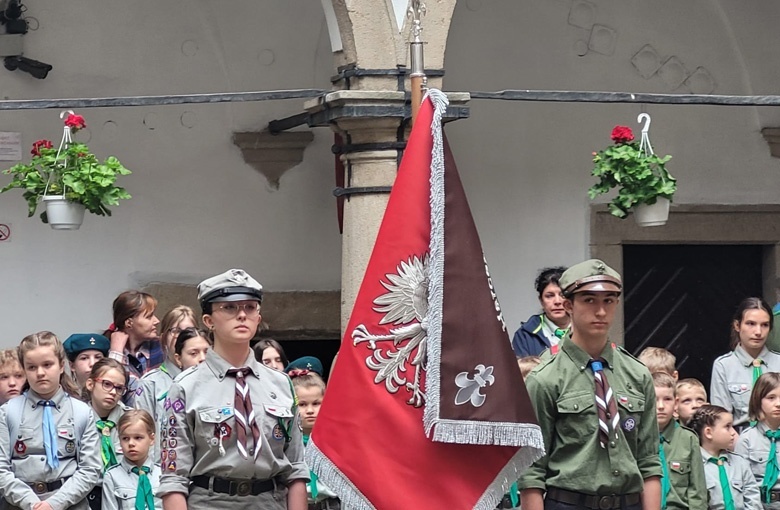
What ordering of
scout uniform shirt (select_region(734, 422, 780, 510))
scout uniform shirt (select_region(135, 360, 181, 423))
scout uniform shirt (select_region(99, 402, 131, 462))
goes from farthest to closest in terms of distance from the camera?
scout uniform shirt (select_region(734, 422, 780, 510))
scout uniform shirt (select_region(135, 360, 181, 423))
scout uniform shirt (select_region(99, 402, 131, 462))

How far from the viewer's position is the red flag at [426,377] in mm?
5188

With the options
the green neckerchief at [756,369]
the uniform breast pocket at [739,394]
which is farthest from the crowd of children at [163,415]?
the green neckerchief at [756,369]

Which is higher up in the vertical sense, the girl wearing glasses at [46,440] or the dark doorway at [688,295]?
the dark doorway at [688,295]

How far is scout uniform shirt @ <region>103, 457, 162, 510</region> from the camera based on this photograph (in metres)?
6.83

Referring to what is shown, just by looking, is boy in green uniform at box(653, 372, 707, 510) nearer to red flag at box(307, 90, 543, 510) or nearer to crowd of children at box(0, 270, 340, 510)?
crowd of children at box(0, 270, 340, 510)

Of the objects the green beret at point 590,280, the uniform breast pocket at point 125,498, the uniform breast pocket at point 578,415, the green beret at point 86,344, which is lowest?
the uniform breast pocket at point 125,498

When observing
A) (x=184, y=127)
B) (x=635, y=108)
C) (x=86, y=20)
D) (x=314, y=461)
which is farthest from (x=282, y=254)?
(x=314, y=461)

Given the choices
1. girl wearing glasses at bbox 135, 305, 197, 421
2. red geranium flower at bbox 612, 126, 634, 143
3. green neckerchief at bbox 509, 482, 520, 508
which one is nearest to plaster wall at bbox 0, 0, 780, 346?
red geranium flower at bbox 612, 126, 634, 143

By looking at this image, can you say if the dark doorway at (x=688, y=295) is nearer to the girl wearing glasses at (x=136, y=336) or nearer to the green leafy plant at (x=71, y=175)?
the girl wearing glasses at (x=136, y=336)

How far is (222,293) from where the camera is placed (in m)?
5.23

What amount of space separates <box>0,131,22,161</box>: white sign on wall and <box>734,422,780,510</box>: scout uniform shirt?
467cm

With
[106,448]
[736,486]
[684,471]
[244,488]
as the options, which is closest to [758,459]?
[736,486]

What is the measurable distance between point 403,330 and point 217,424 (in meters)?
0.74

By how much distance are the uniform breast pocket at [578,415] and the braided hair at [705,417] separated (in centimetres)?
255
